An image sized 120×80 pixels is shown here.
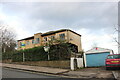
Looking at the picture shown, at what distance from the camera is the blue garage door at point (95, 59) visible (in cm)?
1554

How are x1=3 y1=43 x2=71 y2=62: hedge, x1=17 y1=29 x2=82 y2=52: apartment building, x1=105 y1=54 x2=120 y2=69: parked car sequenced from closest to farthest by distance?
x1=105 y1=54 x2=120 y2=69: parked car, x1=3 y1=43 x2=71 y2=62: hedge, x1=17 y1=29 x2=82 y2=52: apartment building

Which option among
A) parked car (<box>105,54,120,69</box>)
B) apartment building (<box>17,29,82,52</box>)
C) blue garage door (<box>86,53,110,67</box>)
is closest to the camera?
parked car (<box>105,54,120,69</box>)

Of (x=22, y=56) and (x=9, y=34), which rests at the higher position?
(x=9, y=34)

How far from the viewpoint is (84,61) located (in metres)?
16.2

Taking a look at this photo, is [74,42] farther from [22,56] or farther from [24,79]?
[24,79]

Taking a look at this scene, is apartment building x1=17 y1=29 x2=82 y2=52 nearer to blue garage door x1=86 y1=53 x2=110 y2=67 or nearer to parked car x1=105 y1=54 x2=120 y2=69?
blue garage door x1=86 y1=53 x2=110 y2=67

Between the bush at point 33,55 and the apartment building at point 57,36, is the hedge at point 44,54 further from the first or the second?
the apartment building at point 57,36

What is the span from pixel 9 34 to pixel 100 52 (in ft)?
80.7

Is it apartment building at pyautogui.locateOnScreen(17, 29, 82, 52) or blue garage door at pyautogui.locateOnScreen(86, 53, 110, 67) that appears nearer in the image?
blue garage door at pyautogui.locateOnScreen(86, 53, 110, 67)

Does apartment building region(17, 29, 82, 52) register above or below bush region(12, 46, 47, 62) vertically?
above

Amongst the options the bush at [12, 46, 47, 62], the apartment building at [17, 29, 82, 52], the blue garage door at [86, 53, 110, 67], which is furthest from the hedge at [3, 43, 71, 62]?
the apartment building at [17, 29, 82, 52]

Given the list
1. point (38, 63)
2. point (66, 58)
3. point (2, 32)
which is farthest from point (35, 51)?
point (2, 32)

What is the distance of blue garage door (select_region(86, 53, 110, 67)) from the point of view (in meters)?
15.5

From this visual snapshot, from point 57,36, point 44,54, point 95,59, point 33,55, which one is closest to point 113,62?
point 95,59
